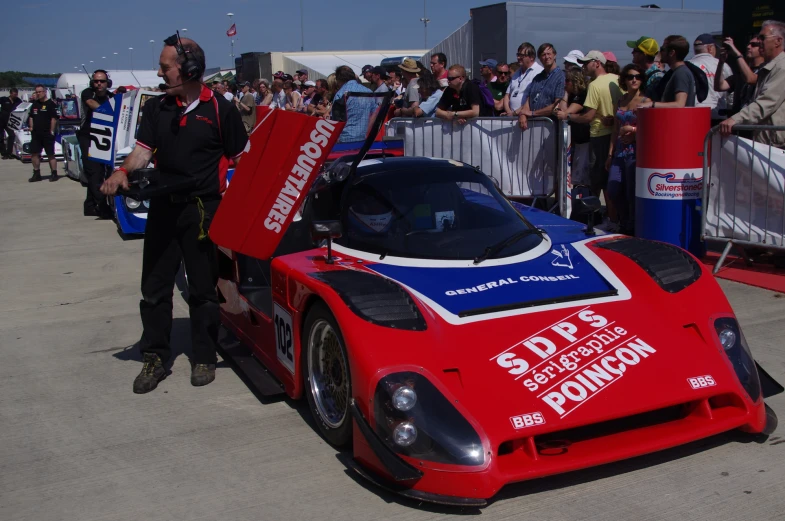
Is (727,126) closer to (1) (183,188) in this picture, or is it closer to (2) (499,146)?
(2) (499,146)

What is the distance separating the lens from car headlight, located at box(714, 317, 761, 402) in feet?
11.7

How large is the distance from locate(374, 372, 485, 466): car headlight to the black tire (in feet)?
1.17

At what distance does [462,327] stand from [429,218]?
1.09m

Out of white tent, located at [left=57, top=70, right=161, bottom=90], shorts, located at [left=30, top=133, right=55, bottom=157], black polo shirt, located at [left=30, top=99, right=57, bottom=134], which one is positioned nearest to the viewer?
black polo shirt, located at [left=30, top=99, right=57, bottom=134]

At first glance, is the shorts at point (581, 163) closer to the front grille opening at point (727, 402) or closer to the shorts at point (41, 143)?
the front grille opening at point (727, 402)

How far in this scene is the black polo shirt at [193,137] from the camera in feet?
15.3

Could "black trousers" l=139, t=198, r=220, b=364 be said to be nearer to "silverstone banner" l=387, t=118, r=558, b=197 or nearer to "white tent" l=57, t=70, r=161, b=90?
"silverstone banner" l=387, t=118, r=558, b=197

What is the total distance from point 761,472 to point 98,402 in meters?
3.56

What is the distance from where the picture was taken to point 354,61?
112 feet

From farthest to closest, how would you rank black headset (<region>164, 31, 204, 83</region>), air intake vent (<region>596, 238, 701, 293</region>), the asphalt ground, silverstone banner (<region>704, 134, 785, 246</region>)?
silverstone banner (<region>704, 134, 785, 246</region>)
black headset (<region>164, 31, 204, 83</region>)
air intake vent (<region>596, 238, 701, 293</region>)
the asphalt ground

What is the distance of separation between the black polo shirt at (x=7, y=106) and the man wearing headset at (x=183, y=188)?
21133 mm

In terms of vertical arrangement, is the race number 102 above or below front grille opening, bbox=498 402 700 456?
above

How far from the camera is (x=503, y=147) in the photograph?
8898 millimetres

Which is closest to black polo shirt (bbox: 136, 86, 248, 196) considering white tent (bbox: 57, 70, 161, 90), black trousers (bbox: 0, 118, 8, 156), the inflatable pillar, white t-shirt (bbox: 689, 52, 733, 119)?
the inflatable pillar
